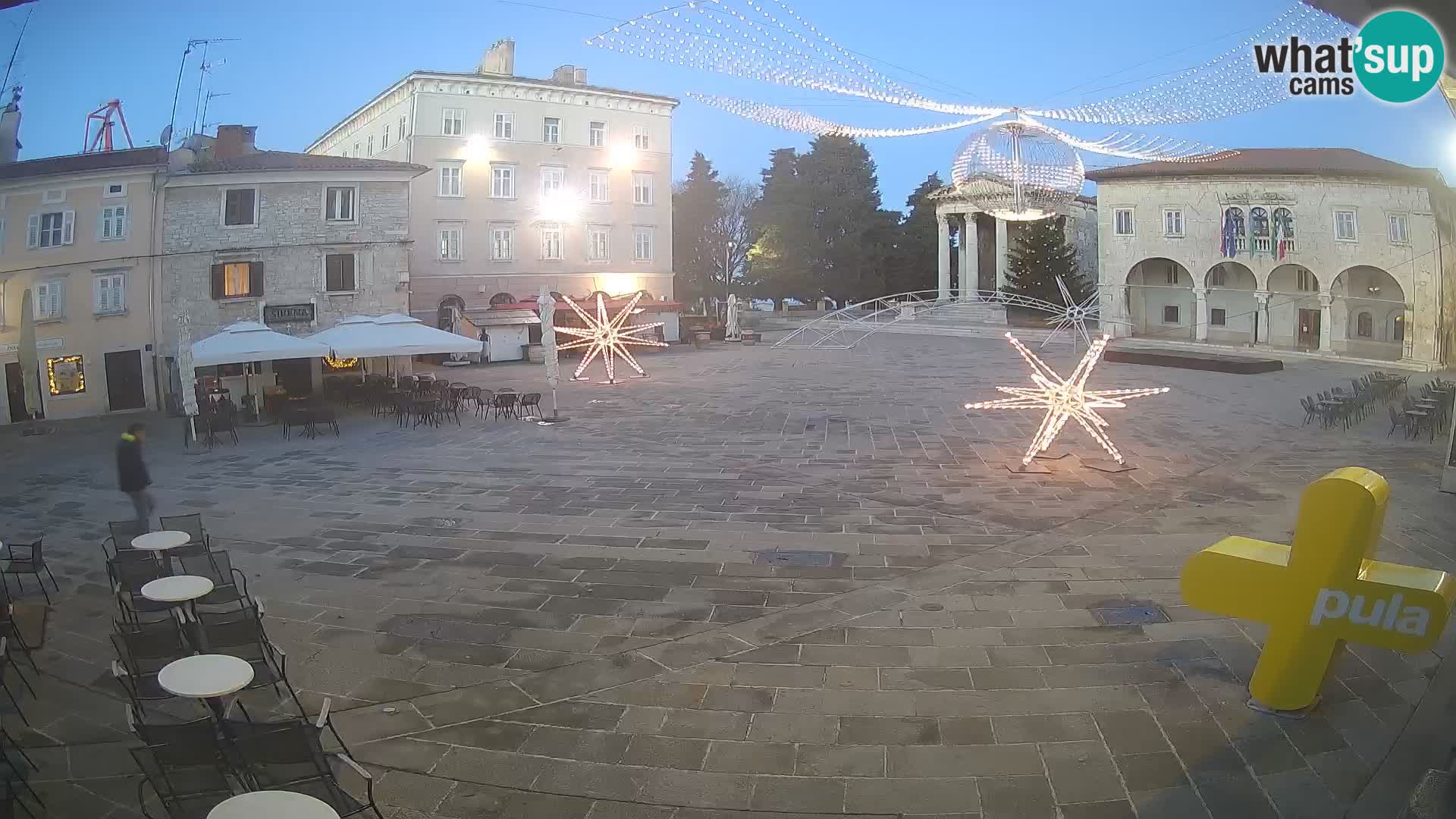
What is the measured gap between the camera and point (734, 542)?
26.6ft

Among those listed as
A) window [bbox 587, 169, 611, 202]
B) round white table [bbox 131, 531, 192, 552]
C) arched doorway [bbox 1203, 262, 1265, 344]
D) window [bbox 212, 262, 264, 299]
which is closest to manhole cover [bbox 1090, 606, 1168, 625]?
round white table [bbox 131, 531, 192, 552]

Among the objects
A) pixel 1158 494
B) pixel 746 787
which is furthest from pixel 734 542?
pixel 1158 494

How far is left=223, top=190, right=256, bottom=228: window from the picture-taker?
10.2 meters

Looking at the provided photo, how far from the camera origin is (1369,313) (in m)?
12.8

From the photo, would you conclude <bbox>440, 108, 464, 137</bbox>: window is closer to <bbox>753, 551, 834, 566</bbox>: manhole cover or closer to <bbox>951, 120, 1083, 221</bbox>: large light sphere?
<bbox>951, 120, 1083, 221</bbox>: large light sphere

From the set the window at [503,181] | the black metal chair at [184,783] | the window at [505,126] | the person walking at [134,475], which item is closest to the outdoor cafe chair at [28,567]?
the person walking at [134,475]

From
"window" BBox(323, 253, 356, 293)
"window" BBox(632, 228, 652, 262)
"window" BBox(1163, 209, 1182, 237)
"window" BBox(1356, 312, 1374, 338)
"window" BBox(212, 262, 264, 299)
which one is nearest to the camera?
"window" BBox(212, 262, 264, 299)

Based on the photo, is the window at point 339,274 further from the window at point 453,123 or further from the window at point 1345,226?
the window at point 453,123

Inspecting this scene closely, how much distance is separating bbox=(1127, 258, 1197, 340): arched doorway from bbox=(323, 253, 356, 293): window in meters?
18.3

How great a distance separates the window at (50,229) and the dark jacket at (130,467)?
5.83 feet

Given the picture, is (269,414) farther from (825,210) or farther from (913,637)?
(825,210)

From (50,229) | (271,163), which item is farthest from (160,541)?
(271,163)

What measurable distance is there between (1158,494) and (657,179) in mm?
28194

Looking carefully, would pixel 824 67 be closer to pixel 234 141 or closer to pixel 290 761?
pixel 234 141
